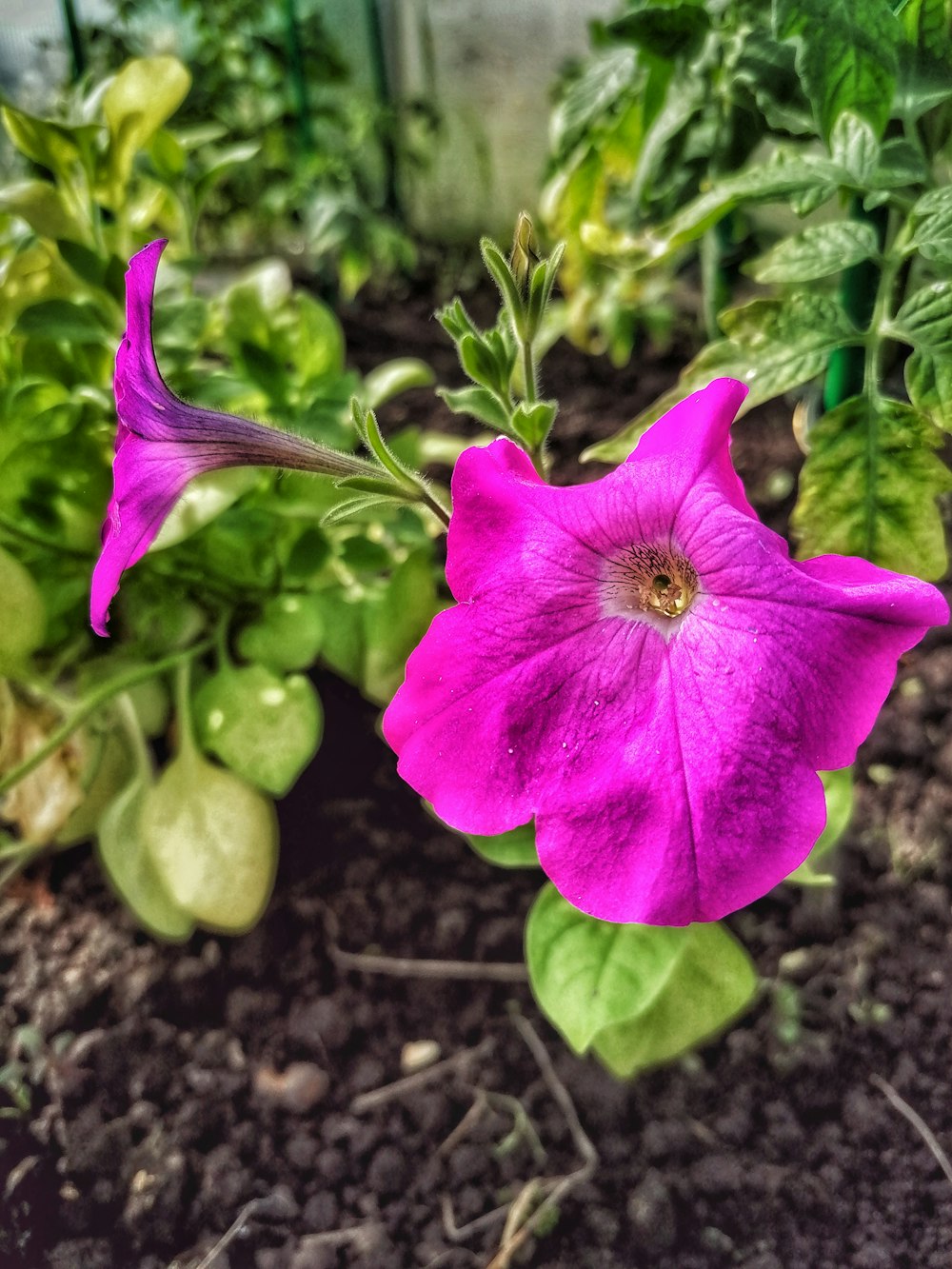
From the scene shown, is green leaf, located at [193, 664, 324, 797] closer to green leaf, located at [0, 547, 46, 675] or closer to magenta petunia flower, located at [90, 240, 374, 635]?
green leaf, located at [0, 547, 46, 675]

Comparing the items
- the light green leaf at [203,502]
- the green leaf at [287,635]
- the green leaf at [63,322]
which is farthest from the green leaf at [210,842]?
the green leaf at [63,322]

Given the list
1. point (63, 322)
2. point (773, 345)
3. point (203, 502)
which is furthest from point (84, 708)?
point (773, 345)

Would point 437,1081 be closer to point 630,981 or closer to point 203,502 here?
point 630,981

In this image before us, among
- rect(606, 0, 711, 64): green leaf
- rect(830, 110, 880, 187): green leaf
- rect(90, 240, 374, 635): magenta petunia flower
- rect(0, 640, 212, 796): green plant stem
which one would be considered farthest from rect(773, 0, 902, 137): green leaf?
rect(0, 640, 212, 796): green plant stem

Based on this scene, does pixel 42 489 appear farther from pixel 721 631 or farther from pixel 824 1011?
pixel 824 1011

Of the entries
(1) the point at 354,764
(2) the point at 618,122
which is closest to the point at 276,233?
(2) the point at 618,122

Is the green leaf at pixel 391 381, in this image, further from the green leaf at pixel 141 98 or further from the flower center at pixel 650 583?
the flower center at pixel 650 583

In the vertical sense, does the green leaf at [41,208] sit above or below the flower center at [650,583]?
above
